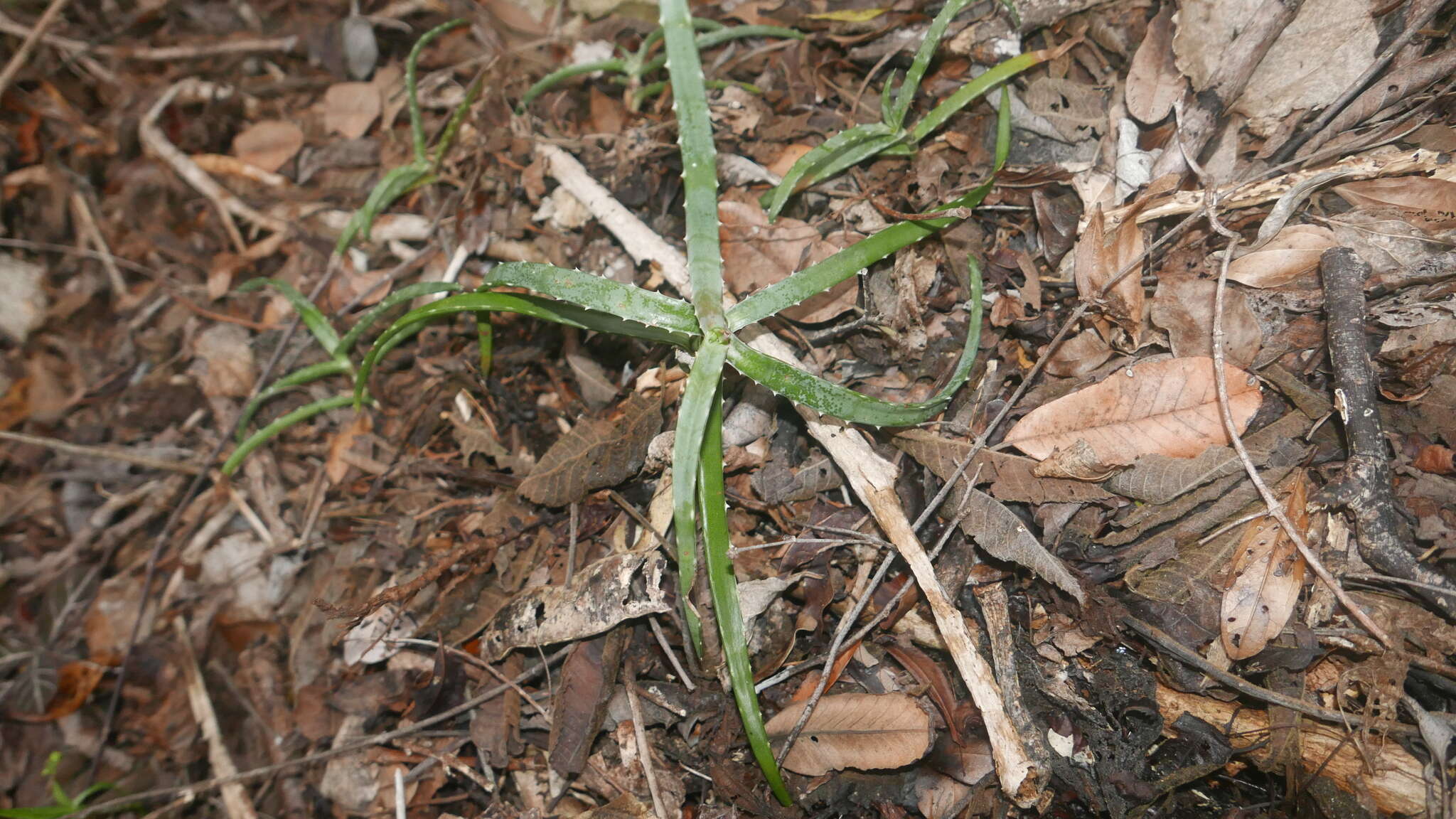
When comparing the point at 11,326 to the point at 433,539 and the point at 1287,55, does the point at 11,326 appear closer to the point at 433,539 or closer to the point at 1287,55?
the point at 433,539

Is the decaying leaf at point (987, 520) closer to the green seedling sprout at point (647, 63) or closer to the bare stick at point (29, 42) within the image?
the green seedling sprout at point (647, 63)

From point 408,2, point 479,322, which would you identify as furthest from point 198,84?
point 479,322

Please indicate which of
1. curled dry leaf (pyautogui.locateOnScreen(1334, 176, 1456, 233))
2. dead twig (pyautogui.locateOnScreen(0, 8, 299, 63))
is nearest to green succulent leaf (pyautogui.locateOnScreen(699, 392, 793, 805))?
curled dry leaf (pyautogui.locateOnScreen(1334, 176, 1456, 233))

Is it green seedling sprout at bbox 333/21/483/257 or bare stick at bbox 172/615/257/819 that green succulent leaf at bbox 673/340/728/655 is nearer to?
green seedling sprout at bbox 333/21/483/257

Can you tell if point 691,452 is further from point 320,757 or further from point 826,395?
point 320,757

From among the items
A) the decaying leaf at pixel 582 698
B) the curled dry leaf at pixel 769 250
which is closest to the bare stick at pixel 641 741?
the decaying leaf at pixel 582 698
